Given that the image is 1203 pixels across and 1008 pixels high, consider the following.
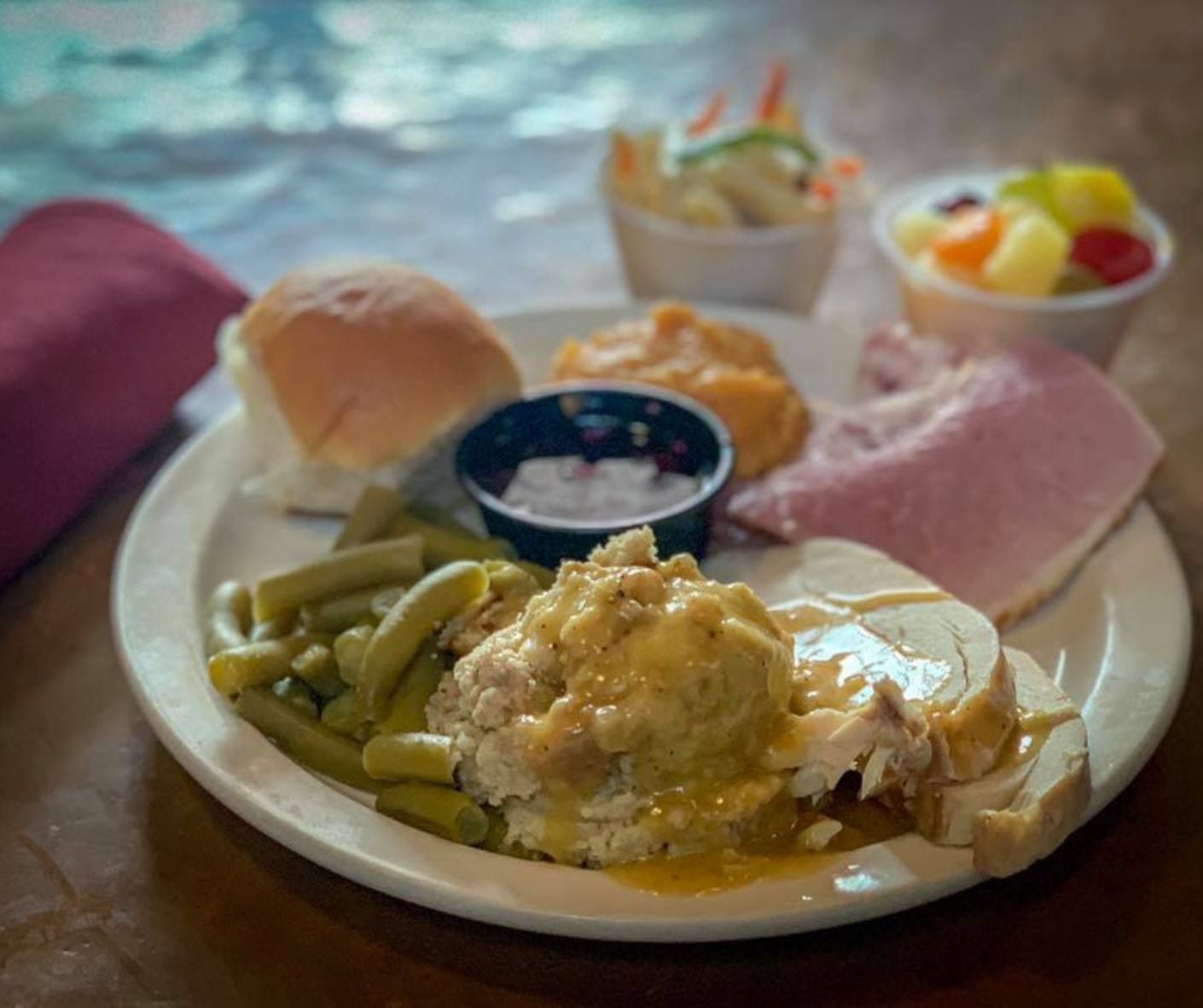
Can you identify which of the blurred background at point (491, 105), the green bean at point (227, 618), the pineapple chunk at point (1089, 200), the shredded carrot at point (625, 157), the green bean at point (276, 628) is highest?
the pineapple chunk at point (1089, 200)

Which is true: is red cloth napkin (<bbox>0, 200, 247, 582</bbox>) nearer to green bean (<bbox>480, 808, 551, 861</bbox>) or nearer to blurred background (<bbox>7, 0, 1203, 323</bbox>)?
blurred background (<bbox>7, 0, 1203, 323</bbox>)

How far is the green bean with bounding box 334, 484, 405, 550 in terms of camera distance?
2.96 meters

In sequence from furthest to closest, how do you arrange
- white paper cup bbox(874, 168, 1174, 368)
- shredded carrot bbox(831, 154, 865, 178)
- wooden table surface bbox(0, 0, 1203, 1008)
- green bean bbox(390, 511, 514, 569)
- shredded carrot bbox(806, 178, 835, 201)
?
shredded carrot bbox(831, 154, 865, 178)
shredded carrot bbox(806, 178, 835, 201)
white paper cup bbox(874, 168, 1174, 368)
green bean bbox(390, 511, 514, 569)
wooden table surface bbox(0, 0, 1203, 1008)

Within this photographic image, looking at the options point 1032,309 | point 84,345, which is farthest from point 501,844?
point 1032,309

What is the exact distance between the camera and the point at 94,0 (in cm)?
682

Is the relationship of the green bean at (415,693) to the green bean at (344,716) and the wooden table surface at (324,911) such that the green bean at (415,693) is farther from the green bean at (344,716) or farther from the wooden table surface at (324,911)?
the wooden table surface at (324,911)

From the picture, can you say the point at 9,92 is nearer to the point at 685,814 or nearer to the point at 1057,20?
the point at 1057,20

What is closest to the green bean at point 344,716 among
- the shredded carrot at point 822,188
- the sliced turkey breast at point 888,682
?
the sliced turkey breast at point 888,682

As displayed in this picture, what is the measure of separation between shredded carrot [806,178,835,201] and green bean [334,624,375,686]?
2.27m

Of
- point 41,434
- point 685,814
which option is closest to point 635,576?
point 685,814

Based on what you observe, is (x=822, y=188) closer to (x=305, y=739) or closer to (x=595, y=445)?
(x=595, y=445)

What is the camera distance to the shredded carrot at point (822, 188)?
4195mm

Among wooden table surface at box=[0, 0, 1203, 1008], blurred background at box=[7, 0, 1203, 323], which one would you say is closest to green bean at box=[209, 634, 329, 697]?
wooden table surface at box=[0, 0, 1203, 1008]

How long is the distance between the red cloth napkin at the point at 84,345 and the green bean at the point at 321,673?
965 mm
